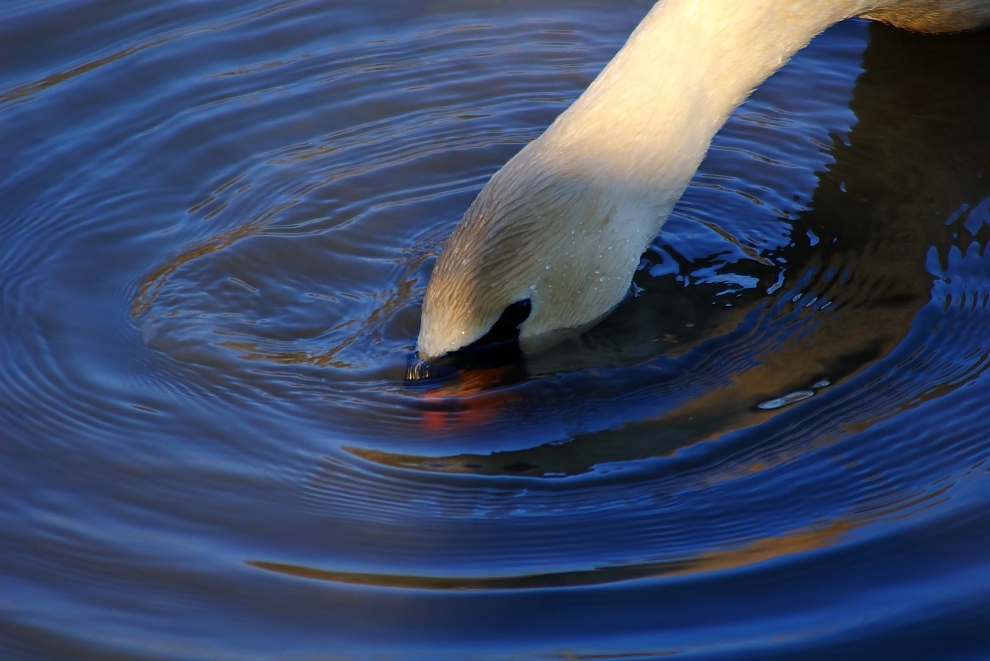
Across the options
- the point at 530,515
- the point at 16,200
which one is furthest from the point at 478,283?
the point at 16,200

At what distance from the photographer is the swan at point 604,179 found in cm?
382

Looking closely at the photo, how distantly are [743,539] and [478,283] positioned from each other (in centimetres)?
121

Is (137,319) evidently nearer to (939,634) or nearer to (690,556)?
(690,556)

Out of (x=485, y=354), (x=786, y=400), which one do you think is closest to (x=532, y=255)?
(x=485, y=354)

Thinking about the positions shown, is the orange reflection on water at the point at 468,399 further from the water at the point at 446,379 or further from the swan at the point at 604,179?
the swan at the point at 604,179

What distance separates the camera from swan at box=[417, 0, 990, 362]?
382cm

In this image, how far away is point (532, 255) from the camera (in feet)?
12.7

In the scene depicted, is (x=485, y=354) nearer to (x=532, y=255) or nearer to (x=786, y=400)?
(x=532, y=255)

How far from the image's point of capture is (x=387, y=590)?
3.04 m

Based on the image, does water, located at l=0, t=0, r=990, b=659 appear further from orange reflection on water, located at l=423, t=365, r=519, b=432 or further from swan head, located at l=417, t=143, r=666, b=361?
swan head, located at l=417, t=143, r=666, b=361

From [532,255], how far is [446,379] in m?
0.53

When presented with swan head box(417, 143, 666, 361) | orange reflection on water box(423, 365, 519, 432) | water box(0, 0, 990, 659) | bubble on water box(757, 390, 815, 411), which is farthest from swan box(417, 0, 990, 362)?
bubble on water box(757, 390, 815, 411)

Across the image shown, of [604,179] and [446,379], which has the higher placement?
[604,179]

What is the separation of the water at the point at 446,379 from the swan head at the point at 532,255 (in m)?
0.18
